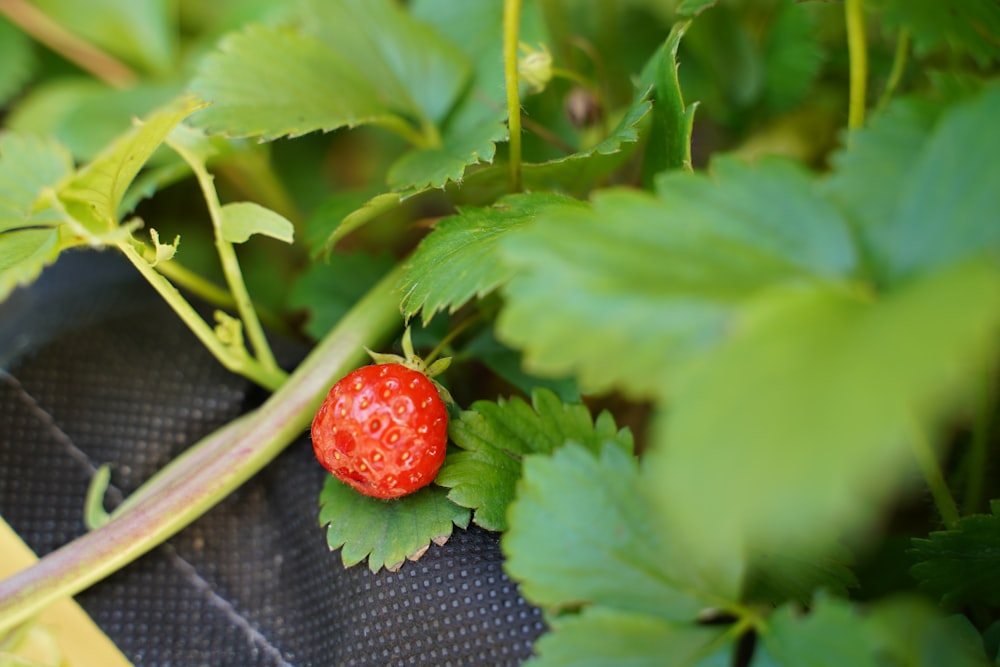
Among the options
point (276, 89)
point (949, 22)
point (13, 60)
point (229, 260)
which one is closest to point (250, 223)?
point (229, 260)

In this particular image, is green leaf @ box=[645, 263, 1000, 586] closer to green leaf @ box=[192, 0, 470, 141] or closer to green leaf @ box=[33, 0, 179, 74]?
green leaf @ box=[192, 0, 470, 141]

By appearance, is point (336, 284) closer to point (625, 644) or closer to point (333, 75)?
→ point (333, 75)

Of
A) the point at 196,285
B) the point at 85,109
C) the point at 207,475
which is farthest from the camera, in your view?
the point at 85,109

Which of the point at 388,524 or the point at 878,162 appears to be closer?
the point at 878,162

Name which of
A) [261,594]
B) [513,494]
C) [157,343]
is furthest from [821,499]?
[157,343]

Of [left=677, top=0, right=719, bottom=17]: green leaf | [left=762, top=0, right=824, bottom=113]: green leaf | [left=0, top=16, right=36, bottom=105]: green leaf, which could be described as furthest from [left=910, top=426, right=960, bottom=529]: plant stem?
[left=0, top=16, right=36, bottom=105]: green leaf

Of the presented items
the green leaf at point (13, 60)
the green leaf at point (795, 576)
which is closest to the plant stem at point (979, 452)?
the green leaf at point (795, 576)

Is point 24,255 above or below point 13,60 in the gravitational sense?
below

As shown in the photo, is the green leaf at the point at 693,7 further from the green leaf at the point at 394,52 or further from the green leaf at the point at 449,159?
the green leaf at the point at 394,52
